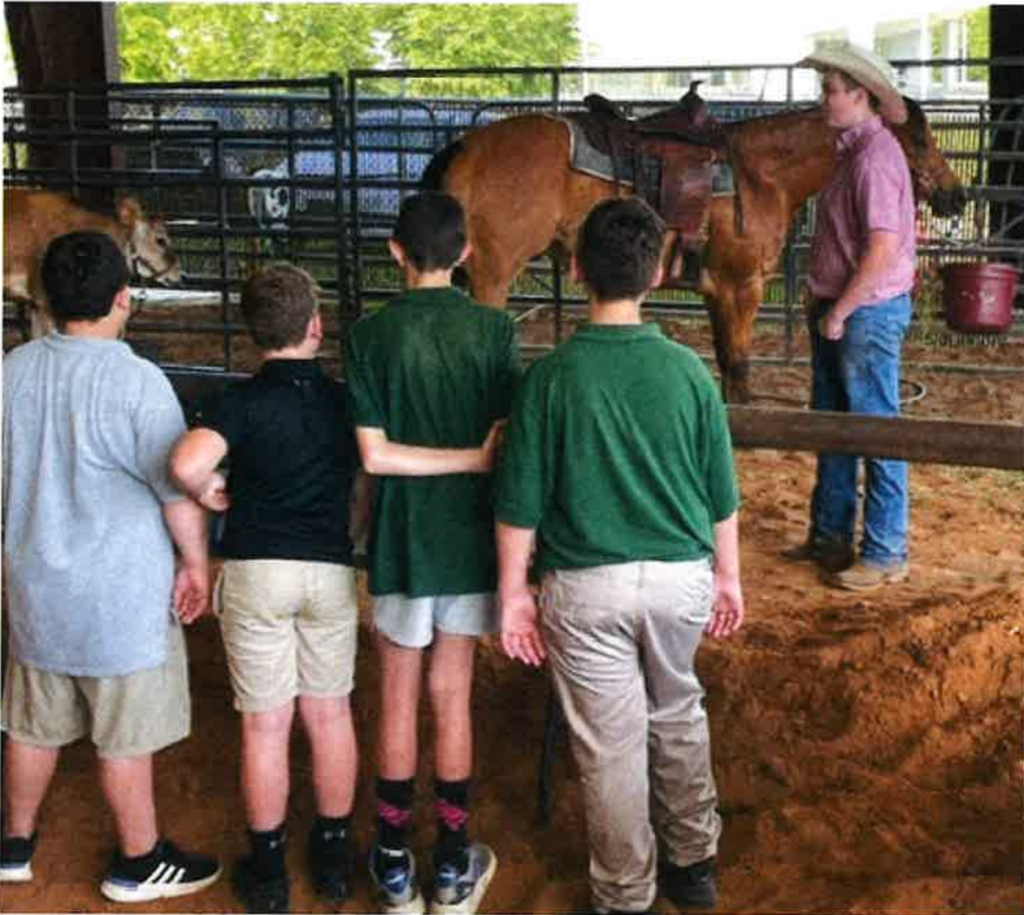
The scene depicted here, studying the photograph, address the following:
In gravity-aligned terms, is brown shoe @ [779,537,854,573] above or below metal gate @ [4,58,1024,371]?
below

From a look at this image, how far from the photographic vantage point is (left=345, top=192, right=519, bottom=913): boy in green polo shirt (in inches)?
113

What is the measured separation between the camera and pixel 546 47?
29141 mm

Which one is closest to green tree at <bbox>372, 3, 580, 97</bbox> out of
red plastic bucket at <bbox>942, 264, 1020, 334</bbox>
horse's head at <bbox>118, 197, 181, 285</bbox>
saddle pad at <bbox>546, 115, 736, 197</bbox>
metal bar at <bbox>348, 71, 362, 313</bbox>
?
metal bar at <bbox>348, 71, 362, 313</bbox>

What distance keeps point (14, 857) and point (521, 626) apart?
1391 mm

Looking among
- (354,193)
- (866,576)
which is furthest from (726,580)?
(354,193)

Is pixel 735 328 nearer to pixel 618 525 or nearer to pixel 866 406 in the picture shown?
pixel 866 406

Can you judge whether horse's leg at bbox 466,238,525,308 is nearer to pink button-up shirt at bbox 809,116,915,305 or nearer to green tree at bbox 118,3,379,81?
pink button-up shirt at bbox 809,116,915,305

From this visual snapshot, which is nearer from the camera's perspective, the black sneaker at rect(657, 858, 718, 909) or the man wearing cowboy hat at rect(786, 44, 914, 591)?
the black sneaker at rect(657, 858, 718, 909)

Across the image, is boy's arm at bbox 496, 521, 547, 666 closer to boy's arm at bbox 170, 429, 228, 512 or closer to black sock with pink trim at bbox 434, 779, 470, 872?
black sock with pink trim at bbox 434, 779, 470, 872

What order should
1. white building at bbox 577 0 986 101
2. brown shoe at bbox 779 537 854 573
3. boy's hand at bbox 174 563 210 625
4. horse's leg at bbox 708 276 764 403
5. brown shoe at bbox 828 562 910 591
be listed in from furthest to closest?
white building at bbox 577 0 986 101, horse's leg at bbox 708 276 764 403, brown shoe at bbox 779 537 854 573, brown shoe at bbox 828 562 910 591, boy's hand at bbox 174 563 210 625

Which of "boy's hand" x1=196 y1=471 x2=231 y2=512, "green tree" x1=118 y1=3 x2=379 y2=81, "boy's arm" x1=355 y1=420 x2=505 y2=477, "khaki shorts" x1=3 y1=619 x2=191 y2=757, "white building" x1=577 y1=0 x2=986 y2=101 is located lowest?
"khaki shorts" x1=3 y1=619 x2=191 y2=757

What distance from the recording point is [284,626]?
299 cm

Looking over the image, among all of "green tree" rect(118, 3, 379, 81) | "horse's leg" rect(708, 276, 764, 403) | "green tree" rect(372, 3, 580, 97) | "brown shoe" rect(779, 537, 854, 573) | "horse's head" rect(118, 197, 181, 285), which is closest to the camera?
"brown shoe" rect(779, 537, 854, 573)

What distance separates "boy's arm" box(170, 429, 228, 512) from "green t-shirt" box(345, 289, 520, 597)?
0.30 metres
